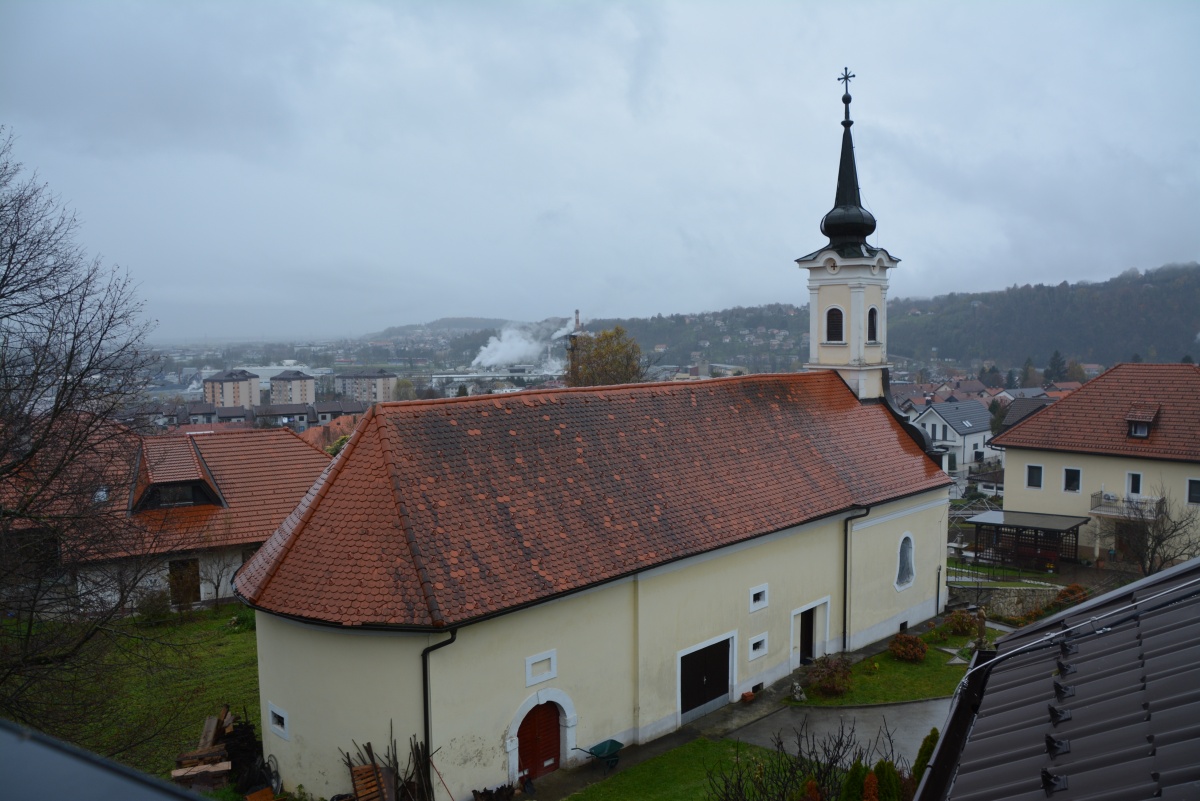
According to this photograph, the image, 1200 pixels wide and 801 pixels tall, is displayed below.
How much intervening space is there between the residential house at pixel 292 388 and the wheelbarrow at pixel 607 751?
4796 inches

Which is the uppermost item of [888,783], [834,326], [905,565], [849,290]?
[849,290]

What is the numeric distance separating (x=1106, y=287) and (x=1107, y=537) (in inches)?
4448

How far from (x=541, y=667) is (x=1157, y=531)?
24.3 meters

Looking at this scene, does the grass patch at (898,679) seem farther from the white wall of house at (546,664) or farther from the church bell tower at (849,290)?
the church bell tower at (849,290)

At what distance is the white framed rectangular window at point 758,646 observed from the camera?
750 inches

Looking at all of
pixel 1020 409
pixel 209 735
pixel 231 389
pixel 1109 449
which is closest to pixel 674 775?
pixel 209 735

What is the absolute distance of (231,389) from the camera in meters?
131

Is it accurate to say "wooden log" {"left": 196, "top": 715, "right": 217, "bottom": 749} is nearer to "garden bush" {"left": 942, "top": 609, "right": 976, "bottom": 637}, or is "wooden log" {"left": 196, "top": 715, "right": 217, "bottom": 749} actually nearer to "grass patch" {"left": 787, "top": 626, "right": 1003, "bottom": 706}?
"grass patch" {"left": 787, "top": 626, "right": 1003, "bottom": 706}

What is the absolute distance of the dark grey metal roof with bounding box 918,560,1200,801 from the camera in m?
5.29

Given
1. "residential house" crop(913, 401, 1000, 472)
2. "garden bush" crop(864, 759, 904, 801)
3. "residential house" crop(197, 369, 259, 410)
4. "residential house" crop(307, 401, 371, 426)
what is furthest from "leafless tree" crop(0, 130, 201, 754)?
"residential house" crop(197, 369, 259, 410)

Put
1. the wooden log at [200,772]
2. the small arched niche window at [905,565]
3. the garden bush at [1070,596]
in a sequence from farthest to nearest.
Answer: the garden bush at [1070,596]
the small arched niche window at [905,565]
the wooden log at [200,772]

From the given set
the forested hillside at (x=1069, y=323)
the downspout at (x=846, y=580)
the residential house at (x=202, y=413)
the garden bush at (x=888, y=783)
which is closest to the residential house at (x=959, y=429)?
the forested hillside at (x=1069, y=323)

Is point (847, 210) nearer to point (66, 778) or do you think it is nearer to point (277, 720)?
point (277, 720)

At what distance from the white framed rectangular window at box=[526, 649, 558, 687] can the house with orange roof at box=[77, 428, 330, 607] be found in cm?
1422
